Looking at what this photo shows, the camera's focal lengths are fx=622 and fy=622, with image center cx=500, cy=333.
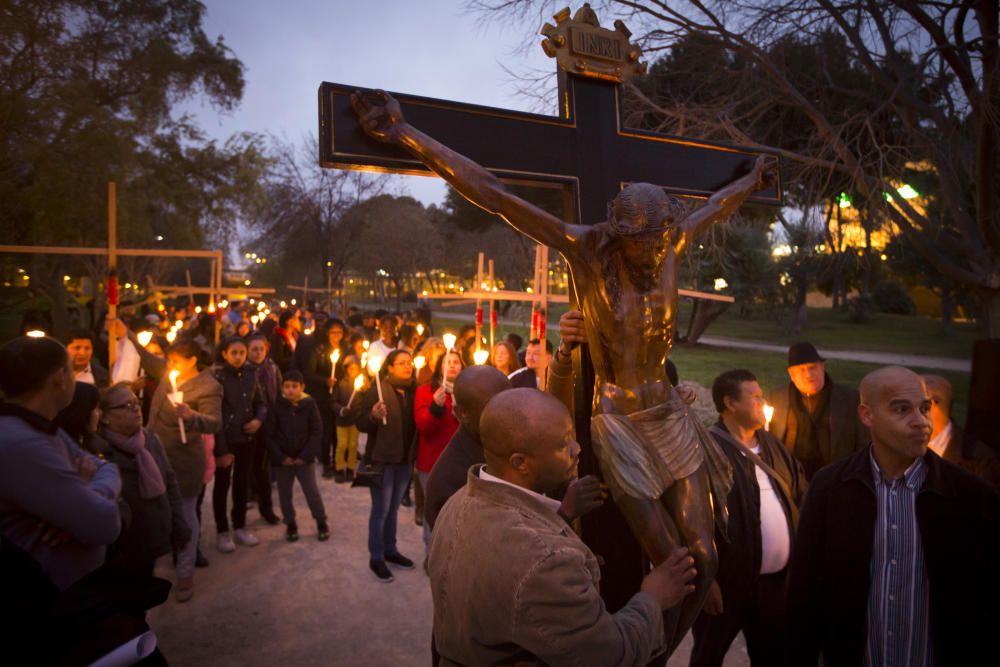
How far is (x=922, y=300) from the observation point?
41.0 m


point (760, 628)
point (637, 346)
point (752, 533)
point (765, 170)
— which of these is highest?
point (765, 170)

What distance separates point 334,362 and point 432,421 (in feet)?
10.5

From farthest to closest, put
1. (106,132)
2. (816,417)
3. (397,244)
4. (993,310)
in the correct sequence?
1. (397,244)
2. (106,132)
3. (993,310)
4. (816,417)

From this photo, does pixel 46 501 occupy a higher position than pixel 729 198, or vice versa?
pixel 729 198

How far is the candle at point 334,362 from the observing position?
804 cm

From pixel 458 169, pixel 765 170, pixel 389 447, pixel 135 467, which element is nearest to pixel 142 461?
pixel 135 467

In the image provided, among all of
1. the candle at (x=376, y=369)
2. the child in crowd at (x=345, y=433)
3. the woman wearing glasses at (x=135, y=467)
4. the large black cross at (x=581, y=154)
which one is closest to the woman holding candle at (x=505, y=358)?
the candle at (x=376, y=369)

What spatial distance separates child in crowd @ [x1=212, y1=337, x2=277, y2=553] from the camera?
5.84 metres

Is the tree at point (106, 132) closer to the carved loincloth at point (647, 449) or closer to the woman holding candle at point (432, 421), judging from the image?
the woman holding candle at point (432, 421)

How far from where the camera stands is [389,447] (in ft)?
18.3

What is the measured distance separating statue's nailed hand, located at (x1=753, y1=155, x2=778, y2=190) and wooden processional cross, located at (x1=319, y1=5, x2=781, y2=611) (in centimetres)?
18

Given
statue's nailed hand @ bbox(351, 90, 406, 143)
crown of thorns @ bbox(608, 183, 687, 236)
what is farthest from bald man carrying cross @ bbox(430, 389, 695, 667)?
statue's nailed hand @ bbox(351, 90, 406, 143)

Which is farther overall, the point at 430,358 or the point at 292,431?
the point at 430,358

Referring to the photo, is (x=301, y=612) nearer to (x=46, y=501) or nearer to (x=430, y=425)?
(x=430, y=425)
